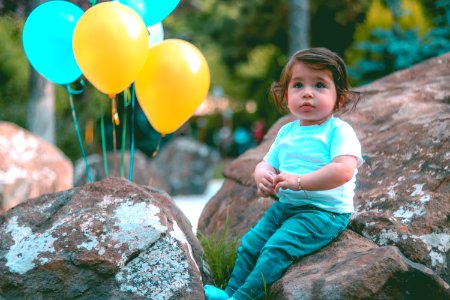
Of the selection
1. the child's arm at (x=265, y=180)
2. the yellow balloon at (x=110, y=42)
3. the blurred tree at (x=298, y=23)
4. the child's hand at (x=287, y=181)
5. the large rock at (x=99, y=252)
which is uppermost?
the yellow balloon at (x=110, y=42)

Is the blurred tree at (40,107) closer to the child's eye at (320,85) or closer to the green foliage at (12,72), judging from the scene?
the green foliage at (12,72)

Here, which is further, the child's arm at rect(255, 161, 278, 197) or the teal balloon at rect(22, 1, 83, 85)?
the teal balloon at rect(22, 1, 83, 85)

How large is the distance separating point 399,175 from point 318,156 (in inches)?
29.1

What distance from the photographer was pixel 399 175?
3.29 metres

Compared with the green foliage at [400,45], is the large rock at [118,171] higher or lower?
lower

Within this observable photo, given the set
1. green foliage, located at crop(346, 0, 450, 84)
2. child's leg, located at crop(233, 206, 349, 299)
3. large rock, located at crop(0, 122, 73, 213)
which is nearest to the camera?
child's leg, located at crop(233, 206, 349, 299)

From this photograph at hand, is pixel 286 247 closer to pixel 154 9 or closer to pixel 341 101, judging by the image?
pixel 341 101

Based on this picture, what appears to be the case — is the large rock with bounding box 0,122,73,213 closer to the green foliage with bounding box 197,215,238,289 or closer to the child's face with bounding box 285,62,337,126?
the green foliage with bounding box 197,215,238,289

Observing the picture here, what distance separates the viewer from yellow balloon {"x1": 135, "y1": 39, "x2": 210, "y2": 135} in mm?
3804

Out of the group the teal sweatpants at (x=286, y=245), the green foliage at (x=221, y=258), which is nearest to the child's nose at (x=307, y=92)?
the teal sweatpants at (x=286, y=245)

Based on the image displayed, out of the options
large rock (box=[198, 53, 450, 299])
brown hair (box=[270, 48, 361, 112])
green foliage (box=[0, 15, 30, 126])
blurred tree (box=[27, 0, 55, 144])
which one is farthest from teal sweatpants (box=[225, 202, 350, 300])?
green foliage (box=[0, 15, 30, 126])

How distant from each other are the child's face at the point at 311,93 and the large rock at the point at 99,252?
81cm

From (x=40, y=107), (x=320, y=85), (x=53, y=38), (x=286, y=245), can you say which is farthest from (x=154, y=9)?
(x=40, y=107)

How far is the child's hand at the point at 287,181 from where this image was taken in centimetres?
265
